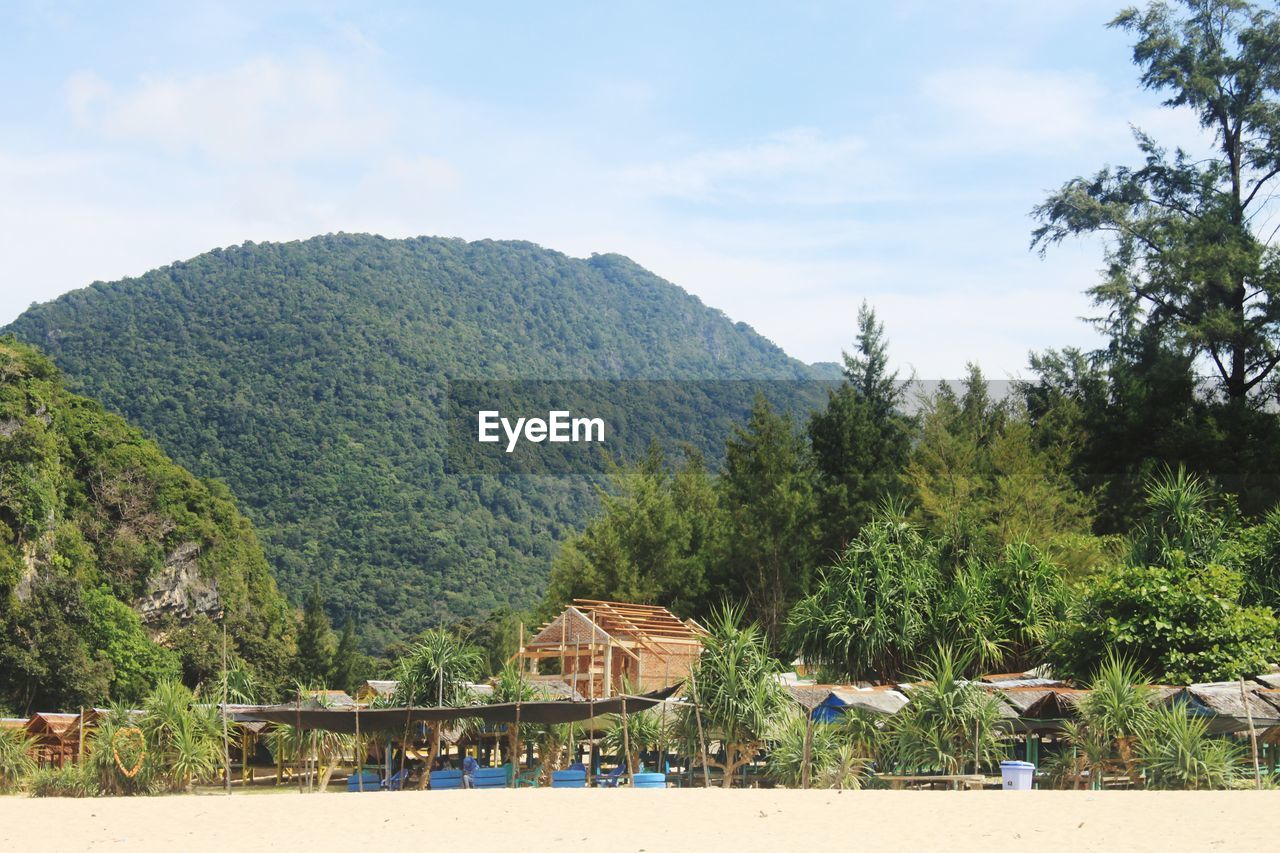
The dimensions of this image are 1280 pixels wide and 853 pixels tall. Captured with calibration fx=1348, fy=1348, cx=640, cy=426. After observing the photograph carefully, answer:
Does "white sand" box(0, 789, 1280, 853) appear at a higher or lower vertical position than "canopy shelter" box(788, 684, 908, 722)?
lower

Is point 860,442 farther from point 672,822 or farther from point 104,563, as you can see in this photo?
point 104,563

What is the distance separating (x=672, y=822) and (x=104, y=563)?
43045 mm

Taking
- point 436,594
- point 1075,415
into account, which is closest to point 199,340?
point 436,594

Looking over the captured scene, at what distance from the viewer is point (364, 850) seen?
40.0 ft

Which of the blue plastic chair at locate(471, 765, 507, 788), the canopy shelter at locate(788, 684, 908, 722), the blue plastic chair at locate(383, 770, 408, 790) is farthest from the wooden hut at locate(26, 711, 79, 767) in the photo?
the canopy shelter at locate(788, 684, 908, 722)

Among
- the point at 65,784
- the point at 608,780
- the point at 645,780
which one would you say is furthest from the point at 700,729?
the point at 65,784

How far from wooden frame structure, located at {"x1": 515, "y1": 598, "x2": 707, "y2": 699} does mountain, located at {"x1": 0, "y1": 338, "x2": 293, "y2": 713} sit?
21098mm

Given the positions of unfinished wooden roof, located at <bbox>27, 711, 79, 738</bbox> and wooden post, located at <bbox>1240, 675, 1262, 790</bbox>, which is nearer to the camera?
wooden post, located at <bbox>1240, 675, 1262, 790</bbox>

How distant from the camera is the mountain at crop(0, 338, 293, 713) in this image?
4278 cm

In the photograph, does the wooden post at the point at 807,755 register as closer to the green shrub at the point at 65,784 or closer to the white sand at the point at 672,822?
the white sand at the point at 672,822

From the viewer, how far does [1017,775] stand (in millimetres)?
16391

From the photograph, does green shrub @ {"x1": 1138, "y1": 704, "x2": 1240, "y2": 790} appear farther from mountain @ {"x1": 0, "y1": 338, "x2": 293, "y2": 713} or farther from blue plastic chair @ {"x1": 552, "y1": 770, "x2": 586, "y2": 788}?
mountain @ {"x1": 0, "y1": 338, "x2": 293, "y2": 713}

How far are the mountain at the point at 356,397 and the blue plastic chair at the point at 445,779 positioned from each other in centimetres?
5121

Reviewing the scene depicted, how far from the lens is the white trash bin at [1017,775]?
16.4 metres
